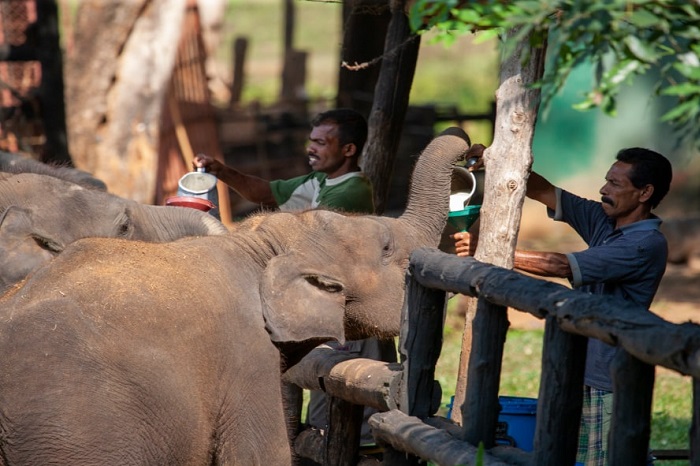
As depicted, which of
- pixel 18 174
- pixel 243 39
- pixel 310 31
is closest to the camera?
pixel 18 174

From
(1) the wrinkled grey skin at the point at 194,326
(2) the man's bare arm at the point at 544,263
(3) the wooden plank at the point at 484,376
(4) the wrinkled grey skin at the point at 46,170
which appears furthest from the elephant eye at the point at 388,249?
(4) the wrinkled grey skin at the point at 46,170

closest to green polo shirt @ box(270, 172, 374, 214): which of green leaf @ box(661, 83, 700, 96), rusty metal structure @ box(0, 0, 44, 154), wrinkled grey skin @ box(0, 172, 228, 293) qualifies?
wrinkled grey skin @ box(0, 172, 228, 293)

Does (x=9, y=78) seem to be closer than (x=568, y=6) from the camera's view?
No

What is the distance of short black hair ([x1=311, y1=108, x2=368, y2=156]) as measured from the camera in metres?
6.57

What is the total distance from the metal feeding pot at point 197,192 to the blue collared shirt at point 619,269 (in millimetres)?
2353

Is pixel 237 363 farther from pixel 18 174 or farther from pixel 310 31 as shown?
pixel 310 31

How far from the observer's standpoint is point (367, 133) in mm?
6922

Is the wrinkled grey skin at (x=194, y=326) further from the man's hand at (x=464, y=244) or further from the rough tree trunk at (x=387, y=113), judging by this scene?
the rough tree trunk at (x=387, y=113)

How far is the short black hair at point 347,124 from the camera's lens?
6.57 metres

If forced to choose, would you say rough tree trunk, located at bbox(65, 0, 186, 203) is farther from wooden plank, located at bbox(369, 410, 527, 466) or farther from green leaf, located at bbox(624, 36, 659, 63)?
green leaf, located at bbox(624, 36, 659, 63)

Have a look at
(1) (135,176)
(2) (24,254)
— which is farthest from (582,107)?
(1) (135,176)

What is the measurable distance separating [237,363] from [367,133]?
2.44 m

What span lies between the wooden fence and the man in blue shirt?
592mm

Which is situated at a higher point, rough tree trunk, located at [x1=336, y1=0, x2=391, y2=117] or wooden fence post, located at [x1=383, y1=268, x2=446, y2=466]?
rough tree trunk, located at [x1=336, y1=0, x2=391, y2=117]
